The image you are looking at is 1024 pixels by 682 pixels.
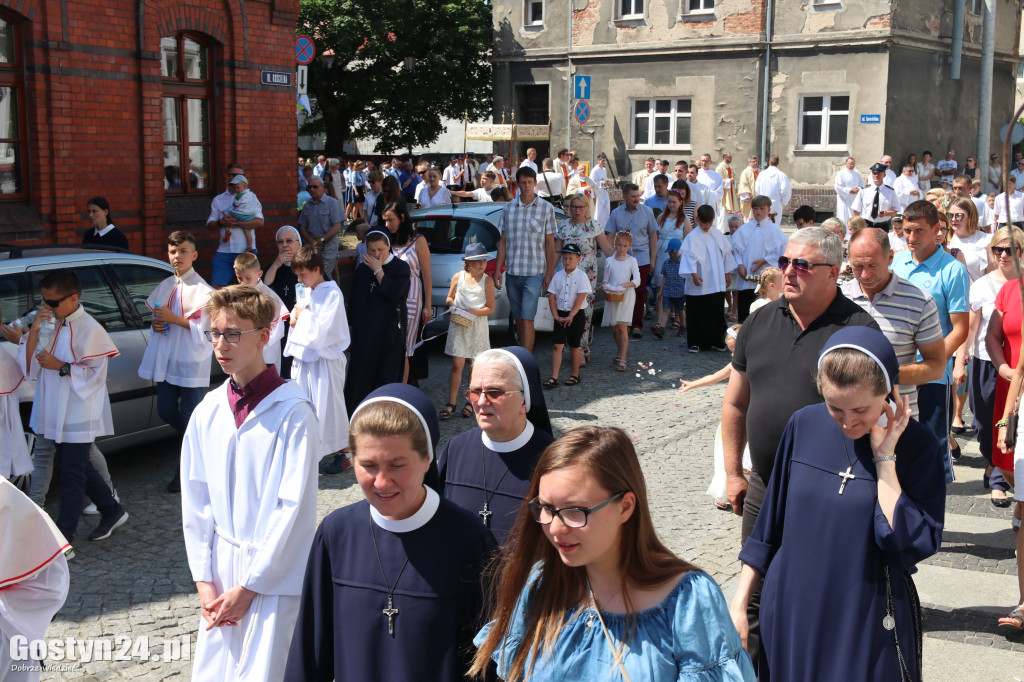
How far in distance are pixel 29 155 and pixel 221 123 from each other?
302 centimetres

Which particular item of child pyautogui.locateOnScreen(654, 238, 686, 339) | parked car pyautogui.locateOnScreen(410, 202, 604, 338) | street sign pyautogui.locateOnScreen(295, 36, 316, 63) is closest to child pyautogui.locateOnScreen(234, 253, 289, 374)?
parked car pyautogui.locateOnScreen(410, 202, 604, 338)

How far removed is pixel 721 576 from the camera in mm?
6195

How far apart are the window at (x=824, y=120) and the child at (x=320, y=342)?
25215 mm

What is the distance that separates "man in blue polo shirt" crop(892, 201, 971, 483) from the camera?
22.4 feet

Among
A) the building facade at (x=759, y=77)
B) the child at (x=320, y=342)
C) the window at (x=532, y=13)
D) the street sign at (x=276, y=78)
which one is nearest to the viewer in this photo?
the child at (x=320, y=342)

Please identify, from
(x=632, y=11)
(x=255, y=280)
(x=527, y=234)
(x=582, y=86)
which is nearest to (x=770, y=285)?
(x=255, y=280)

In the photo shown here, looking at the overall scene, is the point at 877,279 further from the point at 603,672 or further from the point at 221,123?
the point at 221,123

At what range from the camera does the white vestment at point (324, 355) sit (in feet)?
25.8

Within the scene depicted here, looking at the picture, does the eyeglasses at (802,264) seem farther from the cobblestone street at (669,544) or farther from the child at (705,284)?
the child at (705,284)

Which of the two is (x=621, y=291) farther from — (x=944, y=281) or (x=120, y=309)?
(x=120, y=309)

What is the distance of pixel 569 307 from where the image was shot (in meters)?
11.4

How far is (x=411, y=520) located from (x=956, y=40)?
32.4 meters

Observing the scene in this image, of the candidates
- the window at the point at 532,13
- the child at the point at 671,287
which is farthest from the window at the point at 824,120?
the child at the point at 671,287

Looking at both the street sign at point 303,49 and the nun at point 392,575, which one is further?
the street sign at point 303,49
